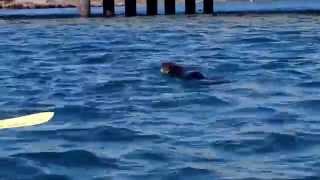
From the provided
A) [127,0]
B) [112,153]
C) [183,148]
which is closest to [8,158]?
[112,153]

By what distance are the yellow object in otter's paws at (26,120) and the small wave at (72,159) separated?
183 cm

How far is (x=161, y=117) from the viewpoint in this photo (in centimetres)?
1405

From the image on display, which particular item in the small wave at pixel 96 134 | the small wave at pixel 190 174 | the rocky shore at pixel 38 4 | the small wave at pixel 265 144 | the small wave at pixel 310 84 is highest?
the small wave at pixel 190 174

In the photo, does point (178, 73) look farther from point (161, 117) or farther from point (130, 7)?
point (130, 7)

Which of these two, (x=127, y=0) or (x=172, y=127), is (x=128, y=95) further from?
(x=127, y=0)

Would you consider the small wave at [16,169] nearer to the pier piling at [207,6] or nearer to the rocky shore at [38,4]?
the pier piling at [207,6]

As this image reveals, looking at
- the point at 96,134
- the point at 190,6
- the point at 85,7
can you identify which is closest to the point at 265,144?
the point at 96,134

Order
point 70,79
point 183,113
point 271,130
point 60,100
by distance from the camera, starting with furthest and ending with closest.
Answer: point 70,79, point 60,100, point 183,113, point 271,130

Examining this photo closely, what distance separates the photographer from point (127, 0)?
6638 centimetres

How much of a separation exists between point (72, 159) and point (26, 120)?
249cm

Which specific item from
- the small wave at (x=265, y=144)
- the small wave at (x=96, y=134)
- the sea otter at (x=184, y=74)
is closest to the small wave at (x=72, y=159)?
the small wave at (x=96, y=134)

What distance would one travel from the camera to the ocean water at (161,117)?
34.4ft

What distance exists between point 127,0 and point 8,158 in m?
56.0

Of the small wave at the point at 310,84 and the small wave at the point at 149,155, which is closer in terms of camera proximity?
the small wave at the point at 149,155
